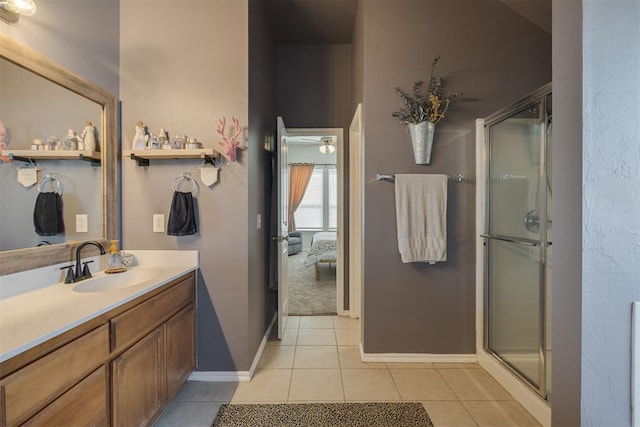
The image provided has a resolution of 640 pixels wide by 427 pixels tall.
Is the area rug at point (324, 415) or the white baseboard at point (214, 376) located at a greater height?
the white baseboard at point (214, 376)

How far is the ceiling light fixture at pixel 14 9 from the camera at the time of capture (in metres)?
1.27

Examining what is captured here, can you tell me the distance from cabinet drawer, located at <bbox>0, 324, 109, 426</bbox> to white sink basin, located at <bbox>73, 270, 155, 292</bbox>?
444 millimetres

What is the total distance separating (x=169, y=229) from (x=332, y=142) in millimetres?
4616

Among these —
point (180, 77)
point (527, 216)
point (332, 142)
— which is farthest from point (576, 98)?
point (332, 142)

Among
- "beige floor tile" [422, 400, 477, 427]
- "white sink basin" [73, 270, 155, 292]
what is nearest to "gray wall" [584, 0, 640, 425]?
"beige floor tile" [422, 400, 477, 427]

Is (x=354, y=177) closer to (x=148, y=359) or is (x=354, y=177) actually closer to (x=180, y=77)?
(x=180, y=77)

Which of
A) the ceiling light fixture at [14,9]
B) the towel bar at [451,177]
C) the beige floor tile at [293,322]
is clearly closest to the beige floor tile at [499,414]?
the towel bar at [451,177]

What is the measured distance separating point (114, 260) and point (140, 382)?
766 millimetres

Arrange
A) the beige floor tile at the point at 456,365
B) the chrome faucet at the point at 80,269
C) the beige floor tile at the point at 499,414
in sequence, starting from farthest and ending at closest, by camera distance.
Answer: the beige floor tile at the point at 456,365, the beige floor tile at the point at 499,414, the chrome faucet at the point at 80,269

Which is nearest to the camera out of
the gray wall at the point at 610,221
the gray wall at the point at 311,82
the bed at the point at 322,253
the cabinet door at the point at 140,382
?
the gray wall at the point at 610,221

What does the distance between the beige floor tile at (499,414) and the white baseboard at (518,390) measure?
0.13ft

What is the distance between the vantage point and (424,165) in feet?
7.37

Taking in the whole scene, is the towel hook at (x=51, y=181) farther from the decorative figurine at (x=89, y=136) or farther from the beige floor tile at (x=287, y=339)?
the beige floor tile at (x=287, y=339)

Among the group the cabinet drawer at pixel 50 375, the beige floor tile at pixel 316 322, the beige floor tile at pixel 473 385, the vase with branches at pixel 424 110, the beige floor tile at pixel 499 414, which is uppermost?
the vase with branches at pixel 424 110
